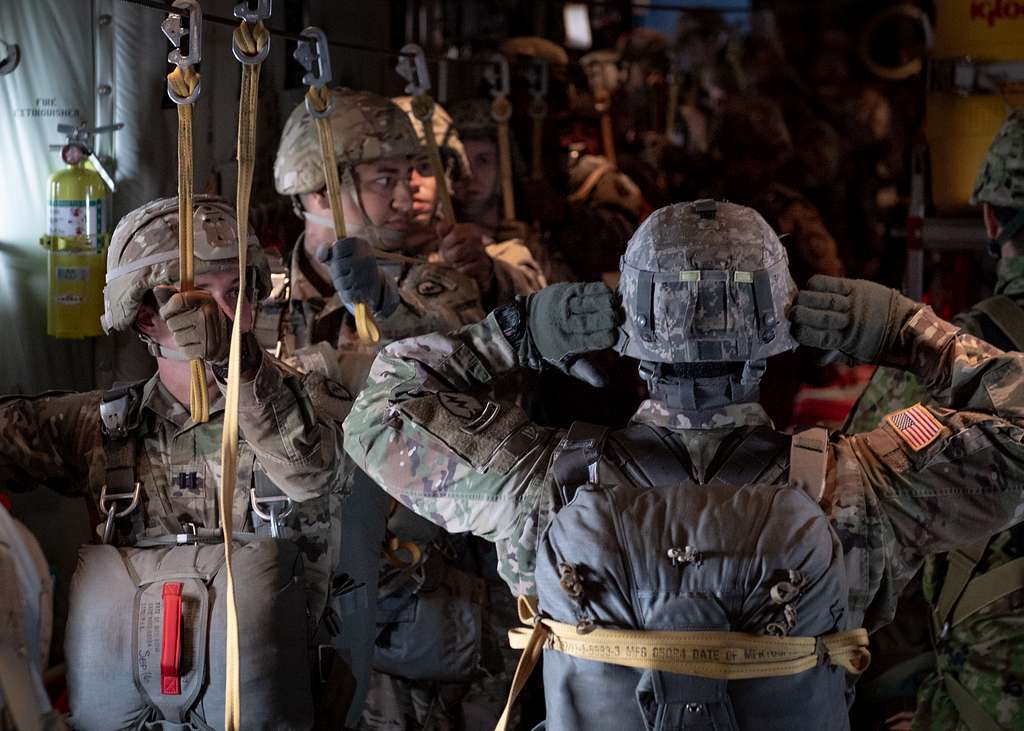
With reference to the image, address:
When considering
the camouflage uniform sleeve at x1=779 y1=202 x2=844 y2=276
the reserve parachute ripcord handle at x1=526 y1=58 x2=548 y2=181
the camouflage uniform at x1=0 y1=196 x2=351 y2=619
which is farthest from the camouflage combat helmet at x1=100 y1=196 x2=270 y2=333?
the camouflage uniform sleeve at x1=779 y1=202 x2=844 y2=276

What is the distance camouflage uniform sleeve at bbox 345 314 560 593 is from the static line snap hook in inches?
75.6

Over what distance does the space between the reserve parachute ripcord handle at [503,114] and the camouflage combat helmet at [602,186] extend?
72 cm

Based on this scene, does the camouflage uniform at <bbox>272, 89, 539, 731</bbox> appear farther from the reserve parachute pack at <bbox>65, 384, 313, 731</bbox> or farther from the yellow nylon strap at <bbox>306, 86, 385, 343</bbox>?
the reserve parachute pack at <bbox>65, 384, 313, 731</bbox>

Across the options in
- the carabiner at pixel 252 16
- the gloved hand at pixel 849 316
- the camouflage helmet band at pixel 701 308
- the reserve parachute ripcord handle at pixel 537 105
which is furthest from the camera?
the reserve parachute ripcord handle at pixel 537 105

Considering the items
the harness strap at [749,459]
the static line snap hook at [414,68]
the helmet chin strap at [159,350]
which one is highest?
the static line snap hook at [414,68]

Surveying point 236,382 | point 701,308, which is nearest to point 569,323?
point 701,308

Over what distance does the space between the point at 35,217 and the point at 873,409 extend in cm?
214

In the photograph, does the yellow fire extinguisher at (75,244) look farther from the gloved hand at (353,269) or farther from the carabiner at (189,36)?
the carabiner at (189,36)

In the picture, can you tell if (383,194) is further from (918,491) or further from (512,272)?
(918,491)

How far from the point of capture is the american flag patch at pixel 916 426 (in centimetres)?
238

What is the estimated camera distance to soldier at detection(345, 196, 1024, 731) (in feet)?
7.09

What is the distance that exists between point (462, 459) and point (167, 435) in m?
0.79

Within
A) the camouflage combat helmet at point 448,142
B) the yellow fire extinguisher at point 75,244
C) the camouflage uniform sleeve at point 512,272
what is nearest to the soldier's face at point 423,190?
the camouflage uniform sleeve at point 512,272

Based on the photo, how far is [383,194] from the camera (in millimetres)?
4215
